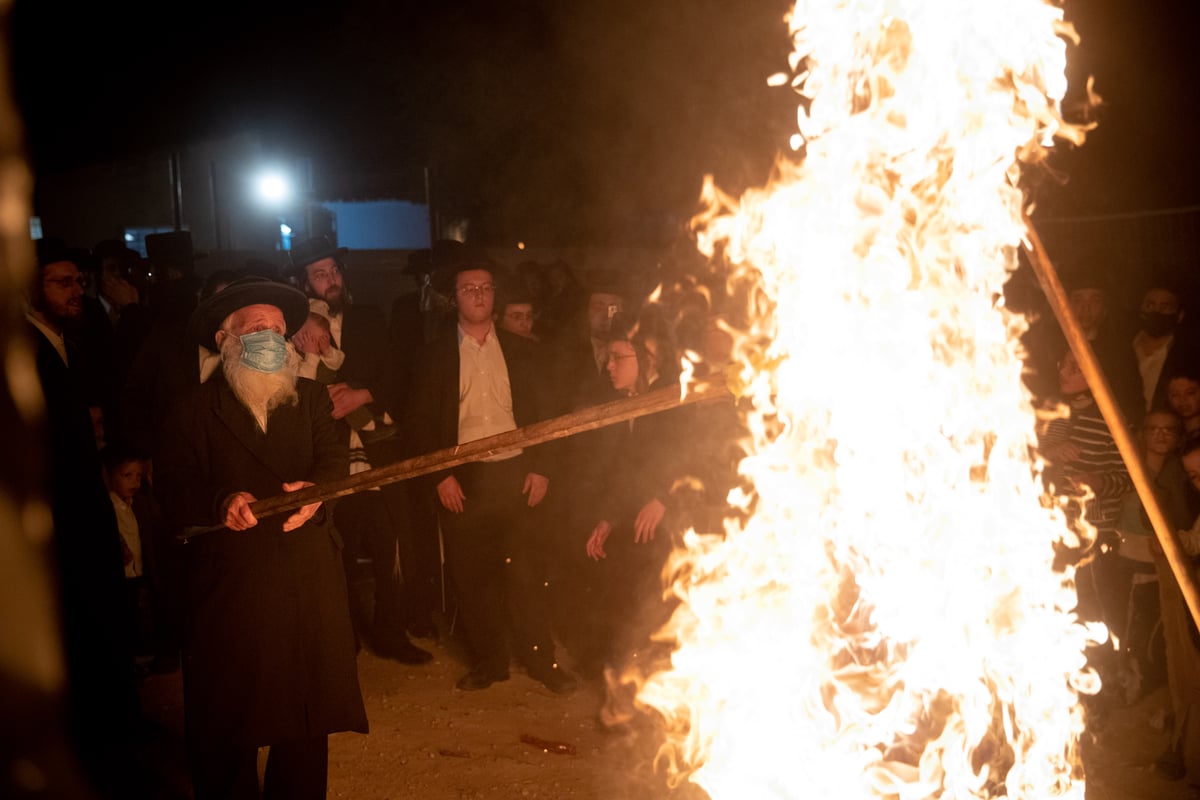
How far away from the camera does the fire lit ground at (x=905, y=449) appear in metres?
4.22

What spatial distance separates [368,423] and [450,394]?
673 mm

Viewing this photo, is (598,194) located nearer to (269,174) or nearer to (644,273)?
(644,273)

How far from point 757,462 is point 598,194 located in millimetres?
13483

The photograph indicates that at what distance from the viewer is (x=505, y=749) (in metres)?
5.73

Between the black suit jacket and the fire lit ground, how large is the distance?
234 centimetres

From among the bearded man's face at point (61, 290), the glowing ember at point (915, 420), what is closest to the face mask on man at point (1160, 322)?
the glowing ember at point (915, 420)

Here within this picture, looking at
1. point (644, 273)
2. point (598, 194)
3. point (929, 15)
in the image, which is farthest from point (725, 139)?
point (929, 15)

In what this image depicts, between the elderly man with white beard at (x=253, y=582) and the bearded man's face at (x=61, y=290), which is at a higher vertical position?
the bearded man's face at (x=61, y=290)

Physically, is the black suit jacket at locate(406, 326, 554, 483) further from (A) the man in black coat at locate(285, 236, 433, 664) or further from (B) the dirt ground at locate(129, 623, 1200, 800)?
(B) the dirt ground at locate(129, 623, 1200, 800)

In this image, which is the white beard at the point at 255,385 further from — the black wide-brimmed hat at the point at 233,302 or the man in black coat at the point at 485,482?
the man in black coat at the point at 485,482

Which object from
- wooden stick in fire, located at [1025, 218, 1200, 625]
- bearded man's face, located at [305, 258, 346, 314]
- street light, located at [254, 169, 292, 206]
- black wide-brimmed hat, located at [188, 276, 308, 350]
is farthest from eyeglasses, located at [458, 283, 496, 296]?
street light, located at [254, 169, 292, 206]

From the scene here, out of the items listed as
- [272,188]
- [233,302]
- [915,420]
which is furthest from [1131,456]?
[272,188]

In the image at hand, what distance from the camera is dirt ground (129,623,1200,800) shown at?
17.0ft

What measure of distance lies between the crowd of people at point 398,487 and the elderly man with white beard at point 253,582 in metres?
0.01
